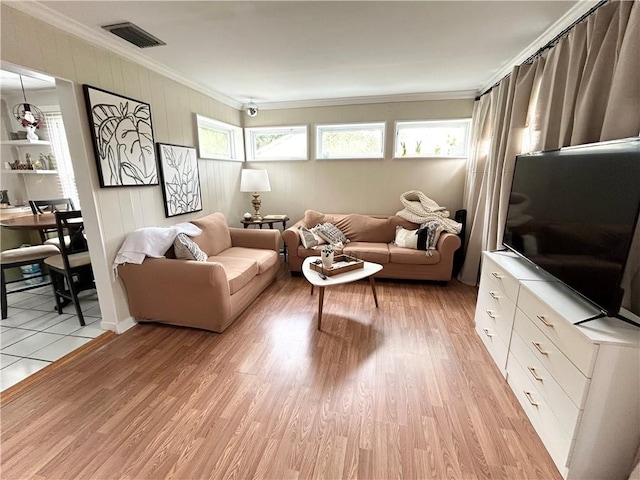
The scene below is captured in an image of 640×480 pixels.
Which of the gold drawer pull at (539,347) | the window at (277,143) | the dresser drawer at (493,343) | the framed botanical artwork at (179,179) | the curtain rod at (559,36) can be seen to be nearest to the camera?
the gold drawer pull at (539,347)

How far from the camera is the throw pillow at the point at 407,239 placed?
347 centimetres

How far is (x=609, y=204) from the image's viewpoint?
1213 millimetres

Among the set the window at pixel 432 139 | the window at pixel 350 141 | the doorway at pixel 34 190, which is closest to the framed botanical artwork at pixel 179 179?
the doorway at pixel 34 190

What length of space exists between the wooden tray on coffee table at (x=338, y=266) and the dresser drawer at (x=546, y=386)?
52.7 inches

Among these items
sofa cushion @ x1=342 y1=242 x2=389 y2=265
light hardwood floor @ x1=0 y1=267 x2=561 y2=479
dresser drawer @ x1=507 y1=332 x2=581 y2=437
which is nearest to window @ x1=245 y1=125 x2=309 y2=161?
sofa cushion @ x1=342 y1=242 x2=389 y2=265

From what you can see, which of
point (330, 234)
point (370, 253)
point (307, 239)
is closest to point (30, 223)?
point (307, 239)

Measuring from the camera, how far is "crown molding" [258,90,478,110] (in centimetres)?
376

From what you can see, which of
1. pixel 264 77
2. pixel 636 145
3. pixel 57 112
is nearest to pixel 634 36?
pixel 636 145

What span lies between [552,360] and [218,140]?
4.18 metres

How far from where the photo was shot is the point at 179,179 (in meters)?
3.08

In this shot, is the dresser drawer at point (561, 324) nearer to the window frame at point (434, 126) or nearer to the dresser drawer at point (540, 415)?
the dresser drawer at point (540, 415)

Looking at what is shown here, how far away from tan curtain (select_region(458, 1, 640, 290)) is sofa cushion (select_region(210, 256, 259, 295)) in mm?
2380

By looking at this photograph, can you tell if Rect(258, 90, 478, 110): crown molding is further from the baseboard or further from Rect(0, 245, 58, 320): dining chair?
the baseboard

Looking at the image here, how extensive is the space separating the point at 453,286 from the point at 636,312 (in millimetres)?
2107
